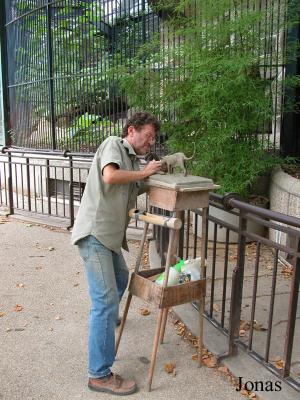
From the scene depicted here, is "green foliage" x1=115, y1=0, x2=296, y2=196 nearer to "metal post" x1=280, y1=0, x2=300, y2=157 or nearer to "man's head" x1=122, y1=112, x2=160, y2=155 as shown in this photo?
"metal post" x1=280, y1=0, x2=300, y2=157

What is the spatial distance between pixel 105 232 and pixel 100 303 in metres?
0.45

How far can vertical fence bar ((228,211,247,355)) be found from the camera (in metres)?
3.29

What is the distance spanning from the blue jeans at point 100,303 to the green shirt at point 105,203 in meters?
0.06

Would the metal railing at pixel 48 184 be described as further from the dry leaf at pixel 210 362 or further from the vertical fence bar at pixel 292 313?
the vertical fence bar at pixel 292 313

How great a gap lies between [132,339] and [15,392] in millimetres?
1033

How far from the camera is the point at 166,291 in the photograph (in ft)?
10.1

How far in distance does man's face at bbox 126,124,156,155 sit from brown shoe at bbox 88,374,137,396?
150 centimetres

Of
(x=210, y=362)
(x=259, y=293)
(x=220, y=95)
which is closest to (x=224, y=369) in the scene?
(x=210, y=362)

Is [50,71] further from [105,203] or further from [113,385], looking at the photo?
[113,385]

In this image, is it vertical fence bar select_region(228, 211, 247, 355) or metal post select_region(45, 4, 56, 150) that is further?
metal post select_region(45, 4, 56, 150)

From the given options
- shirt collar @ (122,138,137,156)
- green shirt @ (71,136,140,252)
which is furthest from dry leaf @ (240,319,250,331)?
shirt collar @ (122,138,137,156)

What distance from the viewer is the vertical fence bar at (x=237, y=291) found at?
329 centimetres

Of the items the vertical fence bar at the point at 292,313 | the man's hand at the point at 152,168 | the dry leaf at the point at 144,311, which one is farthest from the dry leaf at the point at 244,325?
the man's hand at the point at 152,168

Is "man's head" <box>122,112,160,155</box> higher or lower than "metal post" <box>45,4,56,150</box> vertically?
lower
